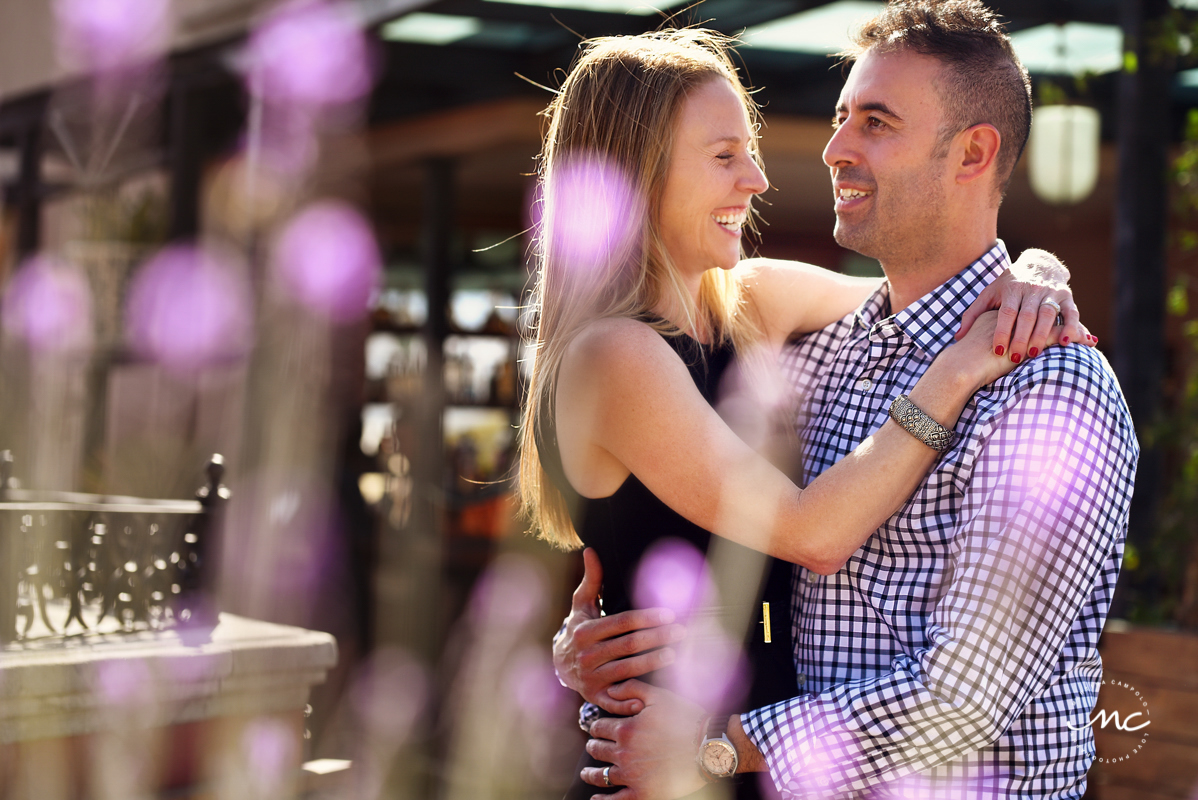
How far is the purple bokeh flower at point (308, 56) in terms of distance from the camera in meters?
5.06

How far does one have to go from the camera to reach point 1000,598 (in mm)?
1346

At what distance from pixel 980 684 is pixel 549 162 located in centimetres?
103

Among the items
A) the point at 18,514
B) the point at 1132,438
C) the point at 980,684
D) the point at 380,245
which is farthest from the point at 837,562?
the point at 380,245

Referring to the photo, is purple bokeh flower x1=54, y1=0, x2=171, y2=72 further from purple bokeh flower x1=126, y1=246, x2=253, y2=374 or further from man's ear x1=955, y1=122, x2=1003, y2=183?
man's ear x1=955, y1=122, x2=1003, y2=183

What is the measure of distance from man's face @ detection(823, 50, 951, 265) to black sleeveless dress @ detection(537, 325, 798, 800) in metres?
0.33

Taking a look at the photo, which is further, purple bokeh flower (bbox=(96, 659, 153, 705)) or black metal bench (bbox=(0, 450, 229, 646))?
black metal bench (bbox=(0, 450, 229, 646))

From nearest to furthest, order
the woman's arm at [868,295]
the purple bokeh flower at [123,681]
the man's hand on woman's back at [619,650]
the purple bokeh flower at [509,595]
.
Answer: the woman's arm at [868,295]
the man's hand on woman's back at [619,650]
the purple bokeh flower at [123,681]
the purple bokeh flower at [509,595]

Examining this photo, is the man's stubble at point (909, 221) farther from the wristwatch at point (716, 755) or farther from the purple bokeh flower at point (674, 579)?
the wristwatch at point (716, 755)

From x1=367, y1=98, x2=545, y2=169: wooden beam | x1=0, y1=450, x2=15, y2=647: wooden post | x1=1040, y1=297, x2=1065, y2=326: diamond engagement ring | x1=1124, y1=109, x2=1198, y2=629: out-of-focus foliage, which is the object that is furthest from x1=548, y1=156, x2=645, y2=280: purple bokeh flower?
x1=367, y1=98, x2=545, y2=169: wooden beam

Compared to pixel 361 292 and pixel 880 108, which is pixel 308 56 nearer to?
pixel 361 292

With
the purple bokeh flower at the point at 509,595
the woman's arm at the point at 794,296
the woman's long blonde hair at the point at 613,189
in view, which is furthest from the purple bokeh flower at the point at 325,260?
the woman's long blonde hair at the point at 613,189

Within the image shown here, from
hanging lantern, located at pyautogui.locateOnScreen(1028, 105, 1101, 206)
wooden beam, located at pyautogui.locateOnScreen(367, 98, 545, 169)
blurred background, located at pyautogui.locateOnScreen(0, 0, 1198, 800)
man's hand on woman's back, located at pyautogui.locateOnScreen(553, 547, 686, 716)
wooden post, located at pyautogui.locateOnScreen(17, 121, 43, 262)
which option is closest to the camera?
man's hand on woman's back, located at pyautogui.locateOnScreen(553, 547, 686, 716)

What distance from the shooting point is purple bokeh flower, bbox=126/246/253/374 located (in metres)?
5.39

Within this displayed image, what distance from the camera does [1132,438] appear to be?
4.81ft
